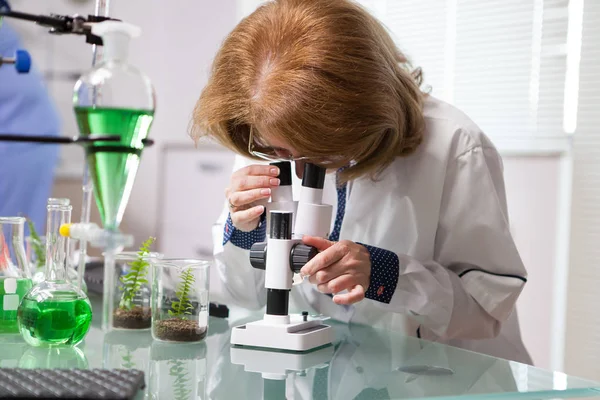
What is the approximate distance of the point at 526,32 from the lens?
302cm

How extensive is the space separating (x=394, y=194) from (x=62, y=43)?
3.17m

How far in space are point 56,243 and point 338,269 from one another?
500 millimetres

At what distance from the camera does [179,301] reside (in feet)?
4.46

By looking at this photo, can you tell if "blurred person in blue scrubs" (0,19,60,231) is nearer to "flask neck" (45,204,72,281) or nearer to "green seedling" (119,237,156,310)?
"green seedling" (119,237,156,310)

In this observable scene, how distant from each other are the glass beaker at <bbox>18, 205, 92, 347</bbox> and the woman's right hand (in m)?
0.41

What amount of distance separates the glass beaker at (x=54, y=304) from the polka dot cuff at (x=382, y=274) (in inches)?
22.5

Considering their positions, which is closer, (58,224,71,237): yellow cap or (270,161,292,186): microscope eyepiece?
(58,224,71,237): yellow cap

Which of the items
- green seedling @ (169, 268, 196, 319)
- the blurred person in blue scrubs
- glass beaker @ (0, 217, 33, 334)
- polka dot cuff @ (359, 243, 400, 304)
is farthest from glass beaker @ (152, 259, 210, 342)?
the blurred person in blue scrubs

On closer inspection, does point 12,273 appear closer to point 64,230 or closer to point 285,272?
point 64,230

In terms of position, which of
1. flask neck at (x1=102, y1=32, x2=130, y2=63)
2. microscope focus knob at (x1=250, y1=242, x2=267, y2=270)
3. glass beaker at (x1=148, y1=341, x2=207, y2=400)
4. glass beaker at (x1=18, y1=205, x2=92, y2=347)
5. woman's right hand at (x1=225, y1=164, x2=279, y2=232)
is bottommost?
glass beaker at (x1=148, y1=341, x2=207, y2=400)

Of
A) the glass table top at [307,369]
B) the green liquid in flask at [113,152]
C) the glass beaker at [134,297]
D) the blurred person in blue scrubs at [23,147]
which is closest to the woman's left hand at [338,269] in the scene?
the glass table top at [307,369]

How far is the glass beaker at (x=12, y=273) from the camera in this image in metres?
1.38

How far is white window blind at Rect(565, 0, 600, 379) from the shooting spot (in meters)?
2.84

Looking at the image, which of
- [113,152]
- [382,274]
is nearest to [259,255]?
[382,274]
